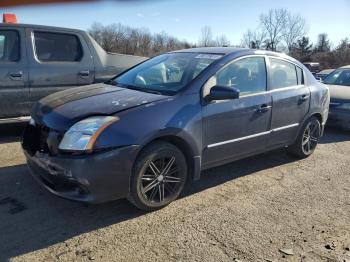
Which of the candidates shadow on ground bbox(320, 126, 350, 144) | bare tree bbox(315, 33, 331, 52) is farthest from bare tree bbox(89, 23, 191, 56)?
shadow on ground bbox(320, 126, 350, 144)

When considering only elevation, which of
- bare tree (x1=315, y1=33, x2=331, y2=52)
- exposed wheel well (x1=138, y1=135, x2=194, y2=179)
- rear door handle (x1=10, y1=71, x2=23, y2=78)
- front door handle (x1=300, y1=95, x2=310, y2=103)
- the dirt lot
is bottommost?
the dirt lot

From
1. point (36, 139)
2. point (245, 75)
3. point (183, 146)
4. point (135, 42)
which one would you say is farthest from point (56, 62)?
point (135, 42)

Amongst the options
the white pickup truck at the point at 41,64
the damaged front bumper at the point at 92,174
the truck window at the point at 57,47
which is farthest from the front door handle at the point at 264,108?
the truck window at the point at 57,47

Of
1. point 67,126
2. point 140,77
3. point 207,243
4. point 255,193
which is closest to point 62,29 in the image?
point 140,77

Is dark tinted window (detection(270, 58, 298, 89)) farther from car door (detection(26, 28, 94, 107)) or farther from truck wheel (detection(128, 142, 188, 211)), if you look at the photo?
car door (detection(26, 28, 94, 107))

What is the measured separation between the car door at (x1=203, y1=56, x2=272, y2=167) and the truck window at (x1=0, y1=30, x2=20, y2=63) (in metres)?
3.44

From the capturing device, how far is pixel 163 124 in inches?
151

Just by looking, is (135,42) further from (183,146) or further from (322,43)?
(183,146)

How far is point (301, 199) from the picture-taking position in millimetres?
4488

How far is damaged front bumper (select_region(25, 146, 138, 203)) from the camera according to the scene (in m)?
3.46

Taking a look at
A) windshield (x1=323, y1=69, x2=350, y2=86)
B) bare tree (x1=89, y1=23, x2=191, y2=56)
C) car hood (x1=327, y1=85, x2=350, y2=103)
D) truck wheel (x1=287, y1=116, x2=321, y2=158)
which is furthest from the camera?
bare tree (x1=89, y1=23, x2=191, y2=56)

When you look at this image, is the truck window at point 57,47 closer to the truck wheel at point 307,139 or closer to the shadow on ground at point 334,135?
the truck wheel at point 307,139

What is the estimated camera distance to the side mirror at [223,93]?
164 inches

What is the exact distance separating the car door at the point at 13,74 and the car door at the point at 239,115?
328 centimetres
